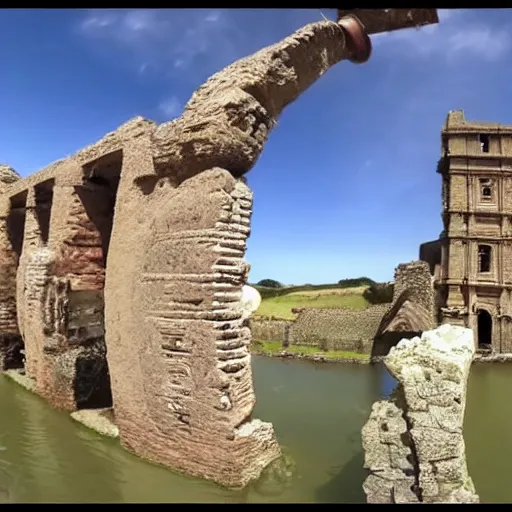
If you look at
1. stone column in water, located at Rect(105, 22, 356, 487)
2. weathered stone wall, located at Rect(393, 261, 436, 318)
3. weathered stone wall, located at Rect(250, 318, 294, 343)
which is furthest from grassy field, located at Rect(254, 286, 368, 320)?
stone column in water, located at Rect(105, 22, 356, 487)

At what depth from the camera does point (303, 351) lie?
2081 centimetres

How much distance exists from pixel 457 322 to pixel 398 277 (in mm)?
4912

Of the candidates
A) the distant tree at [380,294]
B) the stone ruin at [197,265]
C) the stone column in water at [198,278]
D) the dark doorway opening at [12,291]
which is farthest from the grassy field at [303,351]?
the stone column in water at [198,278]

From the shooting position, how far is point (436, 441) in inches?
173

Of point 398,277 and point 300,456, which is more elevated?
point 398,277

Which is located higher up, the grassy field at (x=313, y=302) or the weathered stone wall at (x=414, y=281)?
the weathered stone wall at (x=414, y=281)

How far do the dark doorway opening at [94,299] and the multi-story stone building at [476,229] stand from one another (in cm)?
1828

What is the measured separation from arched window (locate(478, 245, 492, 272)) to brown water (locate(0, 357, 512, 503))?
13586mm

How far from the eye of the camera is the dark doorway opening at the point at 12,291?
12.1m

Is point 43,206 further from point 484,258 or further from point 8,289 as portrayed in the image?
point 484,258

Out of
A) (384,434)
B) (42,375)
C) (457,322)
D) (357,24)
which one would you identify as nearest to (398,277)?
(457,322)

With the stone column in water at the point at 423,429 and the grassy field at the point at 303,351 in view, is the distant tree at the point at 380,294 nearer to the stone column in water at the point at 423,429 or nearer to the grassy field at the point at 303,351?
the grassy field at the point at 303,351
